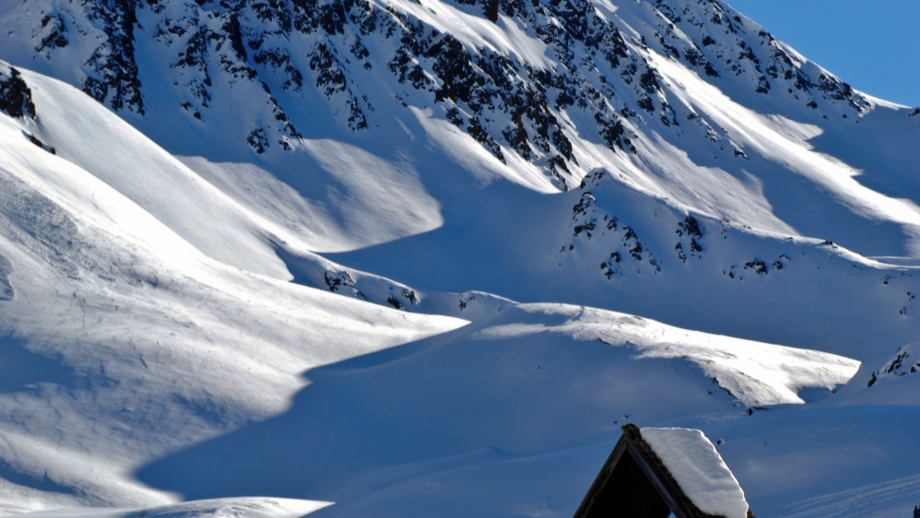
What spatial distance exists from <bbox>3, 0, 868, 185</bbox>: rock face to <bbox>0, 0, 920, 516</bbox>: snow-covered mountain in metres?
0.28

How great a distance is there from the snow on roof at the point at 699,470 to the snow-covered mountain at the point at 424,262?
6.13 metres

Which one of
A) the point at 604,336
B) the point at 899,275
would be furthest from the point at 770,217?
the point at 604,336

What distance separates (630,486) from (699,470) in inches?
10.5

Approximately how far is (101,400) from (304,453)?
4.44 metres

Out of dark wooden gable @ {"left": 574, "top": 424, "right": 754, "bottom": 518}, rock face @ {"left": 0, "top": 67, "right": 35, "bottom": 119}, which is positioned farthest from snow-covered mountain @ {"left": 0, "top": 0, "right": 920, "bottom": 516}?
dark wooden gable @ {"left": 574, "top": 424, "right": 754, "bottom": 518}

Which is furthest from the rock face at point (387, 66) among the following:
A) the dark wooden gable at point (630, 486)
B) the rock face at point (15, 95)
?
the dark wooden gable at point (630, 486)

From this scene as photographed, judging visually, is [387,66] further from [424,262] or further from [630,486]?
→ [630,486]

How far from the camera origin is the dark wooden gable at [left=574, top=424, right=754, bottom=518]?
76.2 inches

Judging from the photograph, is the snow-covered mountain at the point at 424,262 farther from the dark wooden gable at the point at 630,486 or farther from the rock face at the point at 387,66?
the dark wooden gable at the point at 630,486

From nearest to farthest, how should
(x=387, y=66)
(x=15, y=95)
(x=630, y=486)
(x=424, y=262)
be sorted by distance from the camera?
(x=630, y=486) < (x=15, y=95) < (x=424, y=262) < (x=387, y=66)

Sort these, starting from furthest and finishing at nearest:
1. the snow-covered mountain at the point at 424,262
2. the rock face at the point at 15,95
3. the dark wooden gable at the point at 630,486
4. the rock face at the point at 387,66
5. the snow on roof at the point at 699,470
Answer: the rock face at the point at 387,66 → the rock face at the point at 15,95 → the snow-covered mountain at the point at 424,262 → the dark wooden gable at the point at 630,486 → the snow on roof at the point at 699,470

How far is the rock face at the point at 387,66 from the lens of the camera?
4988 centimetres

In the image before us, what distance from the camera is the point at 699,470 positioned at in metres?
1.89

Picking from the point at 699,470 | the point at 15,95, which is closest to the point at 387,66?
the point at 15,95
